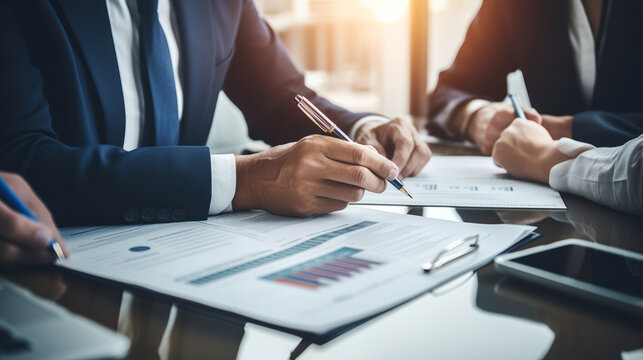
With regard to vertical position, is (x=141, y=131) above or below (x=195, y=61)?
below

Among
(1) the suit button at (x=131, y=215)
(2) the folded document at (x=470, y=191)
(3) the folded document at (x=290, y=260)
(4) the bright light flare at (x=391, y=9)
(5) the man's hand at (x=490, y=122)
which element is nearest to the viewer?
(3) the folded document at (x=290, y=260)

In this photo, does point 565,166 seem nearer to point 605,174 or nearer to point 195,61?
point 605,174

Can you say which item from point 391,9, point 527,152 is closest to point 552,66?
point 527,152

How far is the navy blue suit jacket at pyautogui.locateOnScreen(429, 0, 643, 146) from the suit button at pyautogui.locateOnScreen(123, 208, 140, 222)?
756 millimetres

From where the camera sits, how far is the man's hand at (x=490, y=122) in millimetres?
1078

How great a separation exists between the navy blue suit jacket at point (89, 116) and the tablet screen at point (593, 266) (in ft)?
1.29

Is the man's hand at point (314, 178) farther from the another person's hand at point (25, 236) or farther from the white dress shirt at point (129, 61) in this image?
the white dress shirt at point (129, 61)

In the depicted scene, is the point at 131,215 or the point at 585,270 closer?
the point at 585,270

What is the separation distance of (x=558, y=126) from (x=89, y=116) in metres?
0.90

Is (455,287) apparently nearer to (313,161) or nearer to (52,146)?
(313,161)

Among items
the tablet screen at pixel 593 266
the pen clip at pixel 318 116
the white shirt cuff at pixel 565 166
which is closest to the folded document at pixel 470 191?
the white shirt cuff at pixel 565 166

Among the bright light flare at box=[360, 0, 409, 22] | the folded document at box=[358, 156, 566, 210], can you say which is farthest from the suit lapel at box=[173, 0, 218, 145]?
the bright light flare at box=[360, 0, 409, 22]

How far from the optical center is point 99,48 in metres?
0.75

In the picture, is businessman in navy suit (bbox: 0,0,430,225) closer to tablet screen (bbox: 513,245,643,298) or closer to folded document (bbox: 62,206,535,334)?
folded document (bbox: 62,206,535,334)
